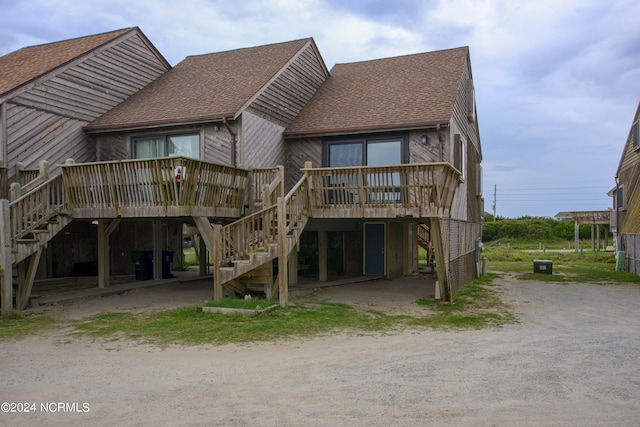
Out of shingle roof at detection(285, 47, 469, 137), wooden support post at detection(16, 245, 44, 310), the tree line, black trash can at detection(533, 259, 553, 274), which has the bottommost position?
black trash can at detection(533, 259, 553, 274)

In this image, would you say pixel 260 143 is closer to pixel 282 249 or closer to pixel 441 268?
pixel 282 249

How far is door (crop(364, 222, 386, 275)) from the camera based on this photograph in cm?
1897

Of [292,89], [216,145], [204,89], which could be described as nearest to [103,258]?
[216,145]

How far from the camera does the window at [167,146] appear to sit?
15.4 metres

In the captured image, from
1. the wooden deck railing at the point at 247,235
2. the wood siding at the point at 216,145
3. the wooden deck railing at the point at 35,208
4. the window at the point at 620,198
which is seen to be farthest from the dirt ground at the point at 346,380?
the window at the point at 620,198

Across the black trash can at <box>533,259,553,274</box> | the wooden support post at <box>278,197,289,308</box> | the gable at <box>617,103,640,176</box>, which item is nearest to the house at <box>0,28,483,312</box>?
the wooden support post at <box>278,197,289,308</box>

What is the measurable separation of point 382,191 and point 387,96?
18.9ft

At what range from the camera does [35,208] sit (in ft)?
40.1

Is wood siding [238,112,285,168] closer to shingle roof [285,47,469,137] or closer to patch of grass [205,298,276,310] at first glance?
shingle roof [285,47,469,137]

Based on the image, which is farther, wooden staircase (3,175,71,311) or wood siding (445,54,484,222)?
wood siding (445,54,484,222)

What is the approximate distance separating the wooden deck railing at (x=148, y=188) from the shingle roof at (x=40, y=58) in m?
3.85

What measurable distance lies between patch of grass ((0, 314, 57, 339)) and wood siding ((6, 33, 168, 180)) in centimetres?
459

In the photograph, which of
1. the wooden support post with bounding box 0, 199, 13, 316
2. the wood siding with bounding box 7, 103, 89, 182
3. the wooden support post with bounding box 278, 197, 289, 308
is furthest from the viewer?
the wood siding with bounding box 7, 103, 89, 182

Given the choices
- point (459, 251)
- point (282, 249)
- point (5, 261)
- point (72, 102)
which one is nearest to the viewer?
point (5, 261)
